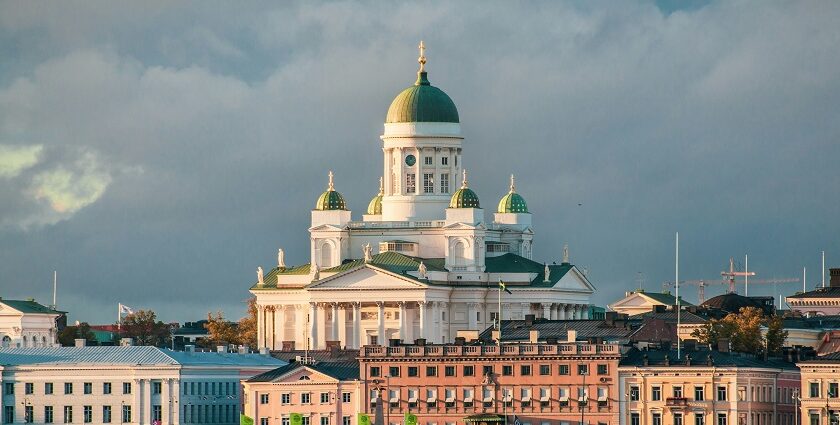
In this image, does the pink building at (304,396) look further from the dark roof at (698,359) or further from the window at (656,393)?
the window at (656,393)

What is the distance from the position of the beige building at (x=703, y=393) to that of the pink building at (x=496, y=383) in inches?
45.2

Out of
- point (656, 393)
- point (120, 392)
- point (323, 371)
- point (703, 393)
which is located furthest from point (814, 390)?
point (120, 392)

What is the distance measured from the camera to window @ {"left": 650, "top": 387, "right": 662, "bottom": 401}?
584ft

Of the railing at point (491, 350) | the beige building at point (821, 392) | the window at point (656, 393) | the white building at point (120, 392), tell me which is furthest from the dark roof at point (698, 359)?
the white building at point (120, 392)

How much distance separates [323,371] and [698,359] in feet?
66.3

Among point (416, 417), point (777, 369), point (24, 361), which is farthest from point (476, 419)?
point (24, 361)

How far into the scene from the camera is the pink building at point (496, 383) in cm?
17888

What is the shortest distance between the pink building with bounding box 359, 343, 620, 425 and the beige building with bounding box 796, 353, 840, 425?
10.2m

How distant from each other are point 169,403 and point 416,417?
60.4ft

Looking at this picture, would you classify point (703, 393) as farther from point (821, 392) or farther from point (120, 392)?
point (120, 392)

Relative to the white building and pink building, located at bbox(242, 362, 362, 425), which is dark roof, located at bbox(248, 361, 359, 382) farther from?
the white building

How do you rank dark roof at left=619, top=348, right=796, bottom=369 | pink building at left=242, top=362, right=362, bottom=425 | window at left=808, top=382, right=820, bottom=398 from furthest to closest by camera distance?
pink building at left=242, top=362, right=362, bottom=425 < dark roof at left=619, top=348, right=796, bottom=369 < window at left=808, top=382, right=820, bottom=398

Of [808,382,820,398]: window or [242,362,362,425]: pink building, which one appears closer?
[808,382,820,398]: window

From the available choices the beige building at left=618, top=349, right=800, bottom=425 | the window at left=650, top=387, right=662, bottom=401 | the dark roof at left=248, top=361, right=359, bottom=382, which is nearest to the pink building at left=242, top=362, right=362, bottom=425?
the dark roof at left=248, top=361, right=359, bottom=382
